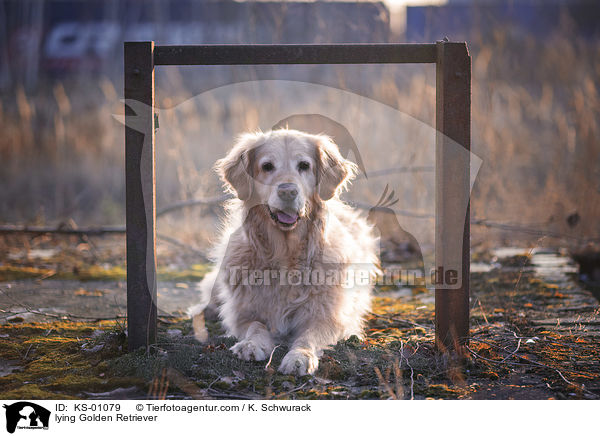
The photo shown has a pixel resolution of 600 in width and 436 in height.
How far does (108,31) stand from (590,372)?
1720 centimetres

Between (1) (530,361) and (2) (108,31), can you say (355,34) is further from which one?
(2) (108,31)

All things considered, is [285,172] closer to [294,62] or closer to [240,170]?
[240,170]

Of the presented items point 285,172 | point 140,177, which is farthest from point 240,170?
point 140,177

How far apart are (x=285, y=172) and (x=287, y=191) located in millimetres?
202

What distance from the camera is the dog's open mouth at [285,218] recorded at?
319cm

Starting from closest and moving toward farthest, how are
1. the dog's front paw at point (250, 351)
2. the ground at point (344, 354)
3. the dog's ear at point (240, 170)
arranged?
the ground at point (344, 354) < the dog's front paw at point (250, 351) < the dog's ear at point (240, 170)

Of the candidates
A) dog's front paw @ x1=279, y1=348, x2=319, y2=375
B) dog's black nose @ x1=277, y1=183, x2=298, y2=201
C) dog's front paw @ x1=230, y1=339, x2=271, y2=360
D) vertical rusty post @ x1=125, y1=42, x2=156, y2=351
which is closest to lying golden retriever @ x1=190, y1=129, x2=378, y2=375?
dog's black nose @ x1=277, y1=183, x2=298, y2=201

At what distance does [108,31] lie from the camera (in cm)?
1691

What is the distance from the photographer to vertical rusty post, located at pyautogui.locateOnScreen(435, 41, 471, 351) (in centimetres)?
271

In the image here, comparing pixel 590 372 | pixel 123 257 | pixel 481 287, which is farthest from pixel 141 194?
pixel 123 257

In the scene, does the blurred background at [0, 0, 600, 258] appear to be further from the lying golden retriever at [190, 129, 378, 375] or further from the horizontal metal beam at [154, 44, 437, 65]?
the horizontal metal beam at [154, 44, 437, 65]

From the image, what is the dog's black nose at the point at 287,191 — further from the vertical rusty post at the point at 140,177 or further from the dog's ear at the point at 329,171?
the vertical rusty post at the point at 140,177

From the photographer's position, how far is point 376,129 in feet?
24.0
